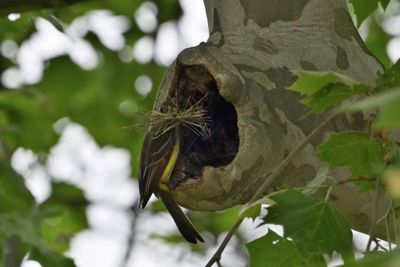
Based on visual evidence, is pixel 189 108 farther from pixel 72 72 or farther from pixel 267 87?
pixel 72 72

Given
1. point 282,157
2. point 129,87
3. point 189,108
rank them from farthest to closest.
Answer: point 129,87, point 189,108, point 282,157

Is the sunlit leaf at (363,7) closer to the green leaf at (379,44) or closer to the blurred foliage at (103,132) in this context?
the blurred foliage at (103,132)

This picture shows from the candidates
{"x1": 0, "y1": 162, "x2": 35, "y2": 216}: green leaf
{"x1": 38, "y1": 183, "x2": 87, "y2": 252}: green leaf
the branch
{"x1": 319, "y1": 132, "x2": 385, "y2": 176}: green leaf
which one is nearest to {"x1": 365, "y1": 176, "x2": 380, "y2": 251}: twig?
{"x1": 319, "y1": 132, "x2": 385, "y2": 176}: green leaf

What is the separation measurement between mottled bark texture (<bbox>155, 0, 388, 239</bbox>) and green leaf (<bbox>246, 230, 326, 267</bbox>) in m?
0.50

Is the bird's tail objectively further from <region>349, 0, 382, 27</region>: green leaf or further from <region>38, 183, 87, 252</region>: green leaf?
<region>38, 183, 87, 252</region>: green leaf

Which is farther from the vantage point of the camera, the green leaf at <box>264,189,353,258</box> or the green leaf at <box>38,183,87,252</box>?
→ the green leaf at <box>38,183,87,252</box>

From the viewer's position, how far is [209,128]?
3393 millimetres

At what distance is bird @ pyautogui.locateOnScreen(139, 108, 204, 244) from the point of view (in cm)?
324

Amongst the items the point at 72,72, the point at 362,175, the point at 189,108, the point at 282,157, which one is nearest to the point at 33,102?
the point at 72,72

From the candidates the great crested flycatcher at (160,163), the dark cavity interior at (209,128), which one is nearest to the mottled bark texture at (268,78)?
the dark cavity interior at (209,128)

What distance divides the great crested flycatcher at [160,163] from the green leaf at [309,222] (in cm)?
95

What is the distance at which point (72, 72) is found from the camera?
20.5 ft

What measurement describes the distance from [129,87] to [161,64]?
1.43ft

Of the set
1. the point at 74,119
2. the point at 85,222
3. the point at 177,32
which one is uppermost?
the point at 177,32
